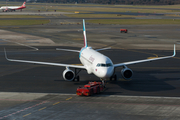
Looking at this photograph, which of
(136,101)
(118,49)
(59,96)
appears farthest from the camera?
(118,49)

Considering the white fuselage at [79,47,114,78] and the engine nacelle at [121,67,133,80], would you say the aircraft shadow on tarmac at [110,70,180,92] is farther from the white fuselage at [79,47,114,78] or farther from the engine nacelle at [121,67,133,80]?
the white fuselage at [79,47,114,78]

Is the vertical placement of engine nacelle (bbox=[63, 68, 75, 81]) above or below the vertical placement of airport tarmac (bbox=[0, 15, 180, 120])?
above

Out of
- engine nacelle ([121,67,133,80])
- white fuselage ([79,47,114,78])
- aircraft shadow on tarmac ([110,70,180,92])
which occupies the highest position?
white fuselage ([79,47,114,78])

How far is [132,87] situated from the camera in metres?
38.6

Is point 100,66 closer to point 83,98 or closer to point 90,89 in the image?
point 90,89

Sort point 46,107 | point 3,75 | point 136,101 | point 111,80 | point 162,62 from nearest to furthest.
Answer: point 46,107
point 136,101
point 111,80
point 3,75
point 162,62

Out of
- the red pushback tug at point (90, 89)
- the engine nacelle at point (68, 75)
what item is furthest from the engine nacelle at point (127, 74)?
the engine nacelle at point (68, 75)

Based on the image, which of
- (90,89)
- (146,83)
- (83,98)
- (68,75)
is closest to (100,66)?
(90,89)

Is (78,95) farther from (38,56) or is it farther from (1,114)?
(38,56)

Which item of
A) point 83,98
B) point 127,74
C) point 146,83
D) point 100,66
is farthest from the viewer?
point 146,83

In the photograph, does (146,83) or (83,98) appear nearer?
(83,98)

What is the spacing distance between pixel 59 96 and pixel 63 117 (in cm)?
761

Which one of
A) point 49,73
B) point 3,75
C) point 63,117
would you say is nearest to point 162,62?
point 49,73

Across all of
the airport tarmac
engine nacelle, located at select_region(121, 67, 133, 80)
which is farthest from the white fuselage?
engine nacelle, located at select_region(121, 67, 133, 80)
